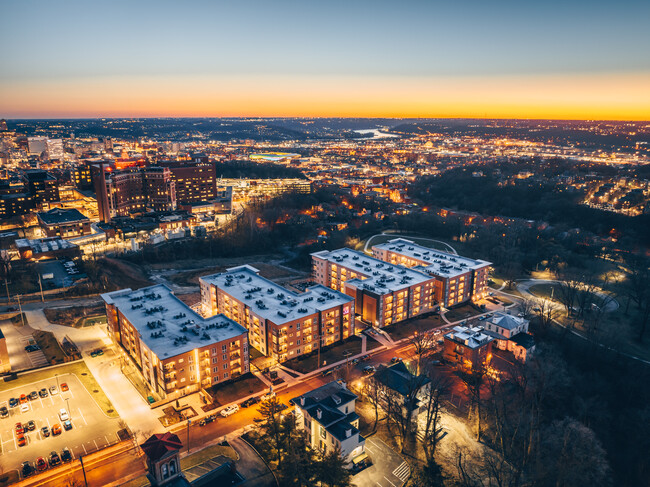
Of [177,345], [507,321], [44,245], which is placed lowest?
[507,321]

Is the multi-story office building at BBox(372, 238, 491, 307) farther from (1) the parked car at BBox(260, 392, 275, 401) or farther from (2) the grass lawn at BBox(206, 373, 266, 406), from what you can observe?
(2) the grass lawn at BBox(206, 373, 266, 406)

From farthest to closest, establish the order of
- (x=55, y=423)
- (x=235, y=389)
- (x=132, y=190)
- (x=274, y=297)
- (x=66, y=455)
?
(x=132, y=190)
(x=274, y=297)
(x=235, y=389)
(x=55, y=423)
(x=66, y=455)

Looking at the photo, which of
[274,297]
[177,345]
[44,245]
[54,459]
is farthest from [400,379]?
[44,245]

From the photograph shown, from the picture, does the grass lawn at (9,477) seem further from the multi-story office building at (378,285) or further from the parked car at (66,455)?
the multi-story office building at (378,285)

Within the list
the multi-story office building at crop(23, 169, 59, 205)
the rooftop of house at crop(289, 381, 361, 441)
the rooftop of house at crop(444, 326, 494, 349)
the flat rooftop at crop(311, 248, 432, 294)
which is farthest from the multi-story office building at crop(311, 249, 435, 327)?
the multi-story office building at crop(23, 169, 59, 205)

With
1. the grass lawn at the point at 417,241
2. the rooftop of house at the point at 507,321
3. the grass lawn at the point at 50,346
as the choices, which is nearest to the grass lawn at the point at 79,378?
the grass lawn at the point at 50,346

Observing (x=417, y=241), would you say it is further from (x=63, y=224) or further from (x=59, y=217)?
(x=59, y=217)
